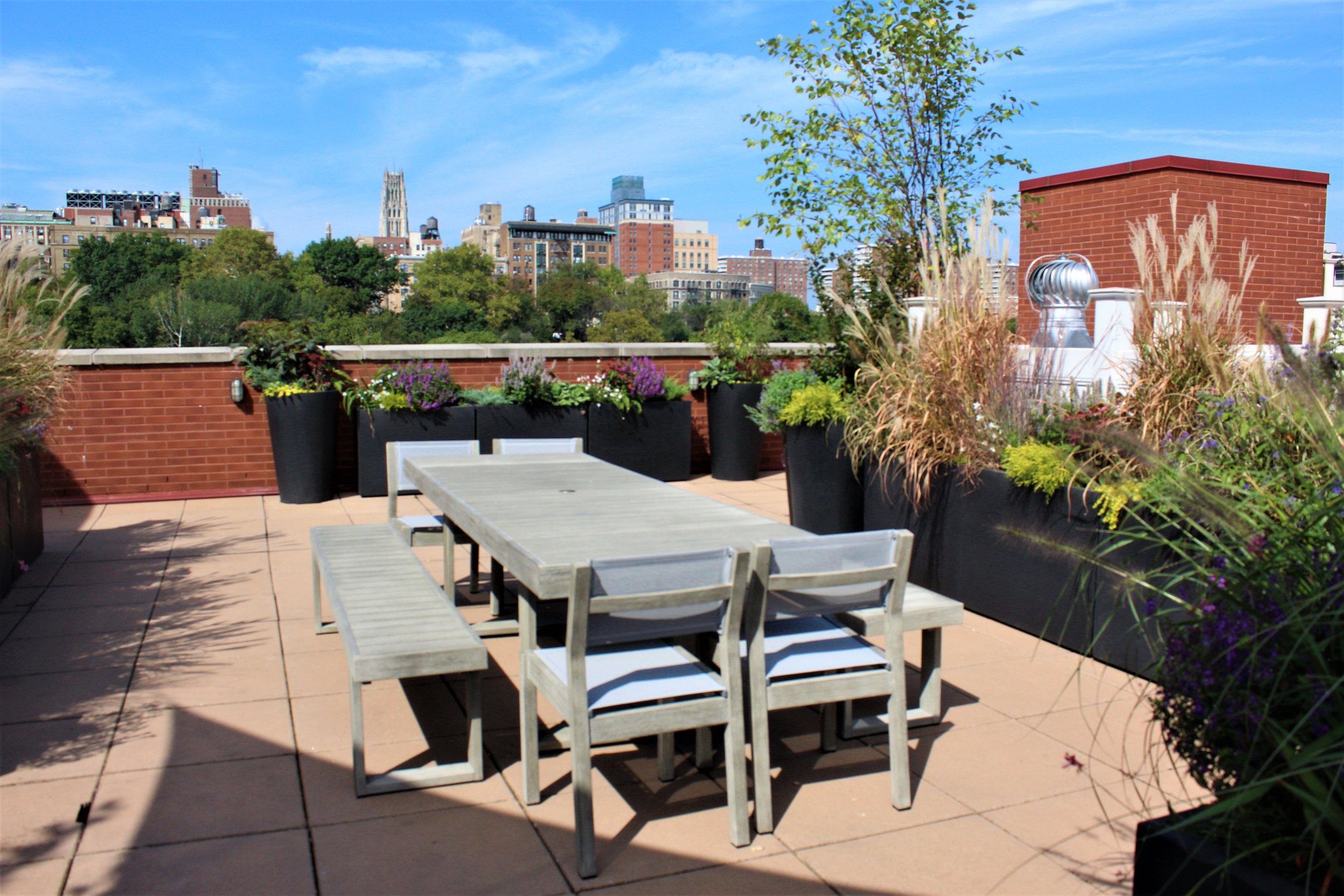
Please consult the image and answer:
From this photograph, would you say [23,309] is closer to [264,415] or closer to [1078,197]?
[264,415]

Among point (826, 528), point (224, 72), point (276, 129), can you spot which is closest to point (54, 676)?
point (826, 528)

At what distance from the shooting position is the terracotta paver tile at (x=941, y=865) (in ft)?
8.14

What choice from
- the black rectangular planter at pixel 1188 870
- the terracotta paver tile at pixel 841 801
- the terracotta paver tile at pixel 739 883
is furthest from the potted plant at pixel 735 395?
the black rectangular planter at pixel 1188 870

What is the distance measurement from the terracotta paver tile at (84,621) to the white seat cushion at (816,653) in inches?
129

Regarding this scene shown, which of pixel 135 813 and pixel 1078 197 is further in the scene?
pixel 1078 197

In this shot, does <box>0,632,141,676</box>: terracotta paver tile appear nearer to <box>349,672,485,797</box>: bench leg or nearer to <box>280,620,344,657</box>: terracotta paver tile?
<box>280,620,344,657</box>: terracotta paver tile

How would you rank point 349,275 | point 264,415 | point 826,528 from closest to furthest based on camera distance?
point 826,528 < point 264,415 < point 349,275

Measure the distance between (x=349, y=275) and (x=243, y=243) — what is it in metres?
11.1

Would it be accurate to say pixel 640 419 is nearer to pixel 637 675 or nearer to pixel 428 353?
pixel 428 353

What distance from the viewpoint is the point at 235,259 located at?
9744 cm

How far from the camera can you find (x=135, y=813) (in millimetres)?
2852

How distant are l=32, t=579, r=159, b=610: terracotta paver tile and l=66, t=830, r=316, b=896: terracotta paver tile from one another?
2.84 metres

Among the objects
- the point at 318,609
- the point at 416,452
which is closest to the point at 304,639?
the point at 318,609

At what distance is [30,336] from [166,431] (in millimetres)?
3082
